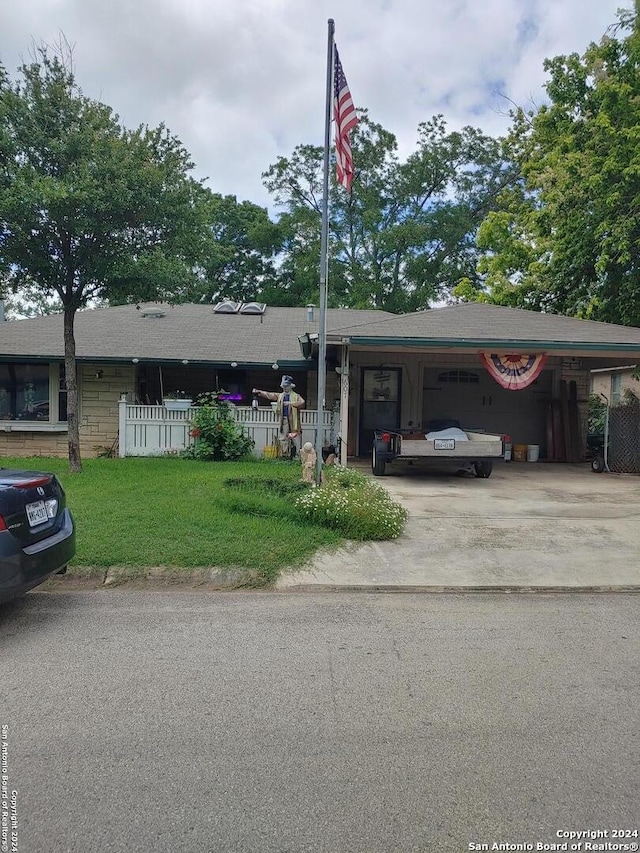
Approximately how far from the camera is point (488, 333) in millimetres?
12227

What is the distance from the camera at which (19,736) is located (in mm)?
3137

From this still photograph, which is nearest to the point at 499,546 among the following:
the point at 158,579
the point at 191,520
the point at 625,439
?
the point at 191,520

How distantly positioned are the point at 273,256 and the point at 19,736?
Answer: 118ft

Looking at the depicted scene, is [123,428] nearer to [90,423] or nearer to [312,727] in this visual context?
[90,423]

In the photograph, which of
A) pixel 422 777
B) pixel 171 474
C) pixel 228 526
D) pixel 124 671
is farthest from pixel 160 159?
→ pixel 422 777

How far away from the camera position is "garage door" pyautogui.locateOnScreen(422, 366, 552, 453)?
53.3 ft

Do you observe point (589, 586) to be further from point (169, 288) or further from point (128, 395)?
point (128, 395)

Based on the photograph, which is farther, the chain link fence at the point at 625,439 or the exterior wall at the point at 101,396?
the exterior wall at the point at 101,396

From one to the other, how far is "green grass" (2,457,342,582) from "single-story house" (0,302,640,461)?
11.4 ft

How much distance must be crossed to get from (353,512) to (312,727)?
4.25 metres

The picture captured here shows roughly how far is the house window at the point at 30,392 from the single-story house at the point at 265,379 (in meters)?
0.03

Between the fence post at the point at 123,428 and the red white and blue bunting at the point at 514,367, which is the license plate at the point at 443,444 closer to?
the red white and blue bunting at the point at 514,367

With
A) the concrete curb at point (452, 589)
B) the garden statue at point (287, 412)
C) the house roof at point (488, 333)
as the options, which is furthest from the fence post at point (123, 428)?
the concrete curb at point (452, 589)

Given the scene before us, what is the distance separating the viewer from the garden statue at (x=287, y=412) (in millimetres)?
12578
